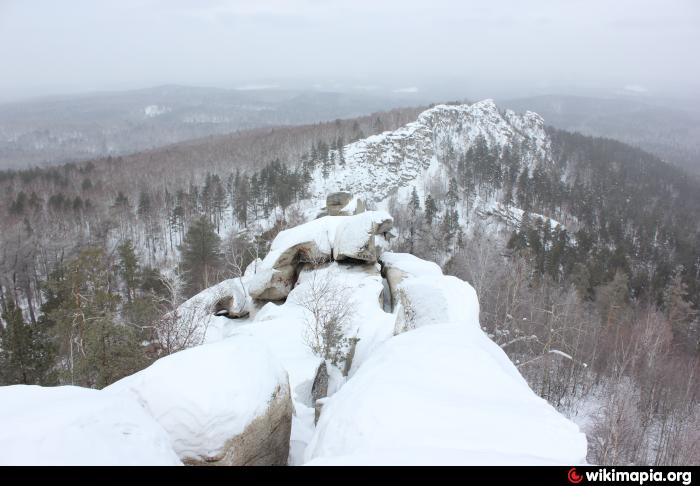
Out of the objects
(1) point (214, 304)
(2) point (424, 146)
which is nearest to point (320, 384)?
(1) point (214, 304)

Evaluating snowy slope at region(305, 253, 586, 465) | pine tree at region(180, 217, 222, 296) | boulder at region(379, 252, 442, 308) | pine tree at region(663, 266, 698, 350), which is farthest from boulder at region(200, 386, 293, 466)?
pine tree at region(663, 266, 698, 350)

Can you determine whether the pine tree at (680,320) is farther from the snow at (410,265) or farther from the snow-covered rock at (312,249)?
the snow-covered rock at (312,249)

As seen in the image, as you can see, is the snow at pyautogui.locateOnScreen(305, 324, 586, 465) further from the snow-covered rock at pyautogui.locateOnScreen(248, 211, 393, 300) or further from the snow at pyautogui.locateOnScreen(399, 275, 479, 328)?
the snow-covered rock at pyautogui.locateOnScreen(248, 211, 393, 300)

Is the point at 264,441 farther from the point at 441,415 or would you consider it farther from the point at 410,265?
the point at 410,265

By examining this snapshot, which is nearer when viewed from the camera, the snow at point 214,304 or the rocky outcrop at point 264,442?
the rocky outcrop at point 264,442

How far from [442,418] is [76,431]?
18.4 ft

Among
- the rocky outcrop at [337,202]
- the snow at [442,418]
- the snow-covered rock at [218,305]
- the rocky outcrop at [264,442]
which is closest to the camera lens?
the snow at [442,418]

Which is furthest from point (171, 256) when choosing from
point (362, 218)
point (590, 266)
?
point (590, 266)

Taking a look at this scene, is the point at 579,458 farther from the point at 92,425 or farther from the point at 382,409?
the point at 92,425

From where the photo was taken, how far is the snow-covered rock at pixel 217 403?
7.28 metres

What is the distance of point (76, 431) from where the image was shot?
18.5ft

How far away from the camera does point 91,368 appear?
1408cm
